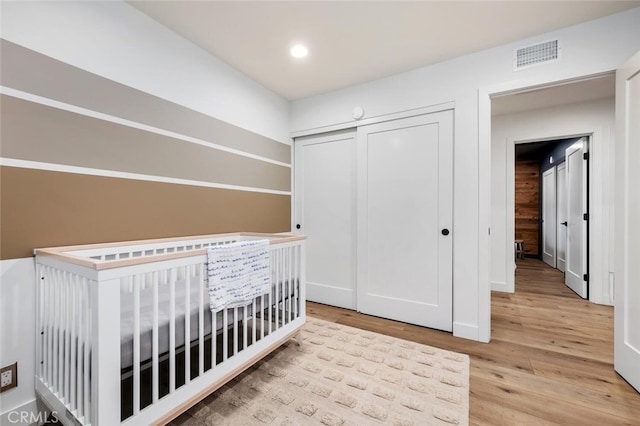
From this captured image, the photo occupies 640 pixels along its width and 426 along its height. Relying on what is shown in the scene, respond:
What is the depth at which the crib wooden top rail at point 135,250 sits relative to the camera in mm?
1029

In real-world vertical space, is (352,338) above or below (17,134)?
below

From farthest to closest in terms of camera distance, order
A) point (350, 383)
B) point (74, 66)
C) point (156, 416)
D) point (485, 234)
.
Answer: point (485, 234)
point (350, 383)
point (74, 66)
point (156, 416)

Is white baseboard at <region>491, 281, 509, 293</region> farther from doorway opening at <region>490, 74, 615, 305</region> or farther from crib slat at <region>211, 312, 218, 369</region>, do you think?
crib slat at <region>211, 312, 218, 369</region>

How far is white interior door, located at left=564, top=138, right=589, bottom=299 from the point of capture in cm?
322

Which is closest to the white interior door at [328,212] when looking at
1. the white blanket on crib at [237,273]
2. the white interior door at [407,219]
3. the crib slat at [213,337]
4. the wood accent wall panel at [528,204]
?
the white interior door at [407,219]

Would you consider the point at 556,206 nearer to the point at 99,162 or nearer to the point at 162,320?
the point at 162,320

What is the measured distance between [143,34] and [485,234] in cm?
285

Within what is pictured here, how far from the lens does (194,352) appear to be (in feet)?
5.97

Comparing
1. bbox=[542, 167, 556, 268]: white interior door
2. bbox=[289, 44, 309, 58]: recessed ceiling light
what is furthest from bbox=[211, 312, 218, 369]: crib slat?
bbox=[542, 167, 556, 268]: white interior door

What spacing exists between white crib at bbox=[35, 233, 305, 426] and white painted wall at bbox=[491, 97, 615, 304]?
3321mm

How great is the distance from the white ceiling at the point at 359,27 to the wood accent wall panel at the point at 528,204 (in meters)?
5.07

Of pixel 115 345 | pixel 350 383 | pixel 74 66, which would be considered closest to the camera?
pixel 115 345

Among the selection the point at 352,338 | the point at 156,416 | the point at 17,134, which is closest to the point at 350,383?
the point at 352,338

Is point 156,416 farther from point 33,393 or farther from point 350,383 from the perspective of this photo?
point 350,383
